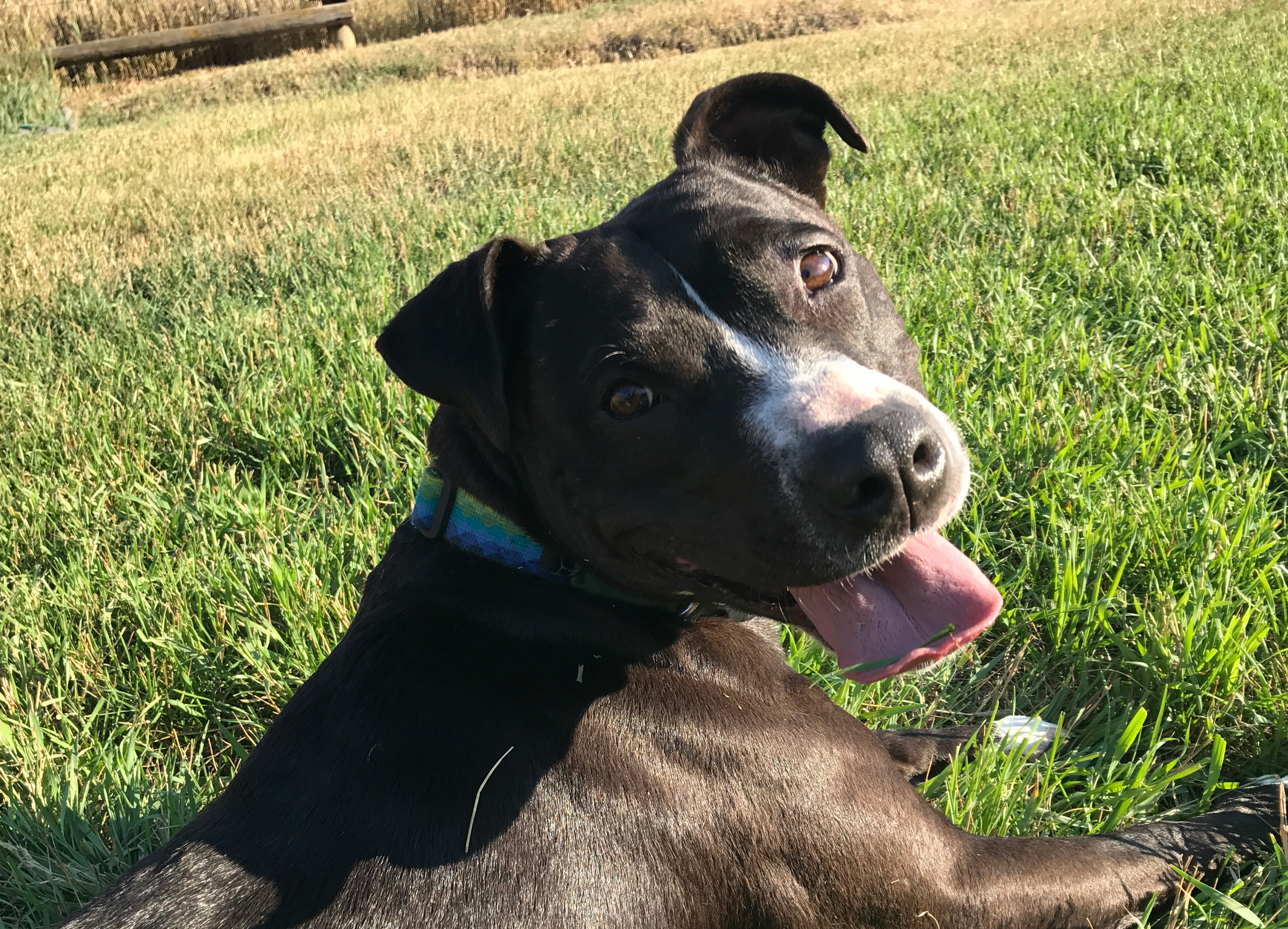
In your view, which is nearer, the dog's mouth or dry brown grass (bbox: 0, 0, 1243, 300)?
the dog's mouth

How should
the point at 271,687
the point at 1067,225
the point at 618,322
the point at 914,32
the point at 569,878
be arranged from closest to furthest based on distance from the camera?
the point at 569,878 → the point at 618,322 → the point at 271,687 → the point at 1067,225 → the point at 914,32

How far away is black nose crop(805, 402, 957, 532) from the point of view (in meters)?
1.90

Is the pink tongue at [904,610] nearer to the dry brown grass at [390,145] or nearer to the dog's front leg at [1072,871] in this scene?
the dog's front leg at [1072,871]

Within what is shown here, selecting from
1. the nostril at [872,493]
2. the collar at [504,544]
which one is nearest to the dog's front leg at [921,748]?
the collar at [504,544]

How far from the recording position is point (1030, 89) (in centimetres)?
885

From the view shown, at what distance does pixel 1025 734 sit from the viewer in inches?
105

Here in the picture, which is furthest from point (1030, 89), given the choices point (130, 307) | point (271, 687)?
point (271, 687)

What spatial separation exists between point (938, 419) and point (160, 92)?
2528 centimetres

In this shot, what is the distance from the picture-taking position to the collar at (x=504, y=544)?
230cm

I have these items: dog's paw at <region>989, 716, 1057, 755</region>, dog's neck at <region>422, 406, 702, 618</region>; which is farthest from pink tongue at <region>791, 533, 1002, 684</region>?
dog's paw at <region>989, 716, 1057, 755</region>

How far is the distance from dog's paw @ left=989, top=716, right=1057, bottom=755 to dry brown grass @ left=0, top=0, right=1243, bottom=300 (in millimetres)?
4693

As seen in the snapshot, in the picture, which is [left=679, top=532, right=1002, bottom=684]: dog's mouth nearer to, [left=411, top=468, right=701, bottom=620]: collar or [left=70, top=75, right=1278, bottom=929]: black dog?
[left=70, top=75, right=1278, bottom=929]: black dog

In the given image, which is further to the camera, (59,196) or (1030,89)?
(59,196)

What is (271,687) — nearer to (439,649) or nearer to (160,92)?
(439,649)
